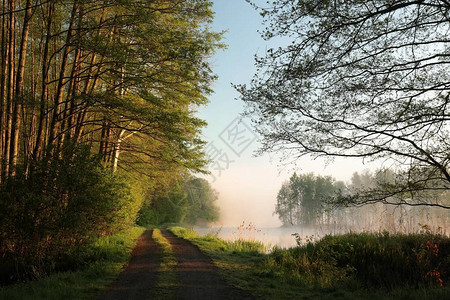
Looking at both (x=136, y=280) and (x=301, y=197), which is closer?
(x=136, y=280)

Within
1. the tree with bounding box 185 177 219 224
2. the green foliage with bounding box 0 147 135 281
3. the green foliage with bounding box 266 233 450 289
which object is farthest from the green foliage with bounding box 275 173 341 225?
the green foliage with bounding box 0 147 135 281

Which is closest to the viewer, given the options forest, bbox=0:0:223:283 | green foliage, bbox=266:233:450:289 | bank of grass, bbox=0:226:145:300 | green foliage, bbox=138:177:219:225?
bank of grass, bbox=0:226:145:300

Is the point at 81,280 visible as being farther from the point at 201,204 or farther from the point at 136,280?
the point at 201,204

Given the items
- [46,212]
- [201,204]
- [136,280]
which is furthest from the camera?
[201,204]

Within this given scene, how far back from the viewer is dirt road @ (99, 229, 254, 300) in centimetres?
537

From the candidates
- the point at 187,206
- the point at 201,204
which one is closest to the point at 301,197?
the point at 201,204

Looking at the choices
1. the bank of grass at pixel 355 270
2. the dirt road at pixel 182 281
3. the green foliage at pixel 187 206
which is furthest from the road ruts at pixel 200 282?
the green foliage at pixel 187 206

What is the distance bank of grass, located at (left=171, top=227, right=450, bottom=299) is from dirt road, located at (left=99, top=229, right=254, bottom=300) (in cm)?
38

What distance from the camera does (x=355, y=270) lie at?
8555mm

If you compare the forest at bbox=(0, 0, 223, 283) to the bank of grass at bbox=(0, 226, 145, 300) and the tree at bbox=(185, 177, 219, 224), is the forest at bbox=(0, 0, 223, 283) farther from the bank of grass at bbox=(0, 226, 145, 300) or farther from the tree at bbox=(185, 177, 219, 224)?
the tree at bbox=(185, 177, 219, 224)

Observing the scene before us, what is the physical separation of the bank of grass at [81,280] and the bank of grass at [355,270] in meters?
2.86

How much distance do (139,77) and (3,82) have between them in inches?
155

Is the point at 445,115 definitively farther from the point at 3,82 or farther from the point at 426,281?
the point at 3,82

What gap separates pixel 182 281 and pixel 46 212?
13.7 feet
